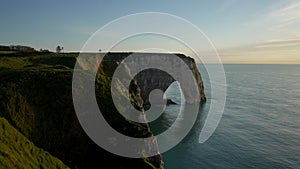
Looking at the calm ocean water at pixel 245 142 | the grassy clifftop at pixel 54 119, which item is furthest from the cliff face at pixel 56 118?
the calm ocean water at pixel 245 142

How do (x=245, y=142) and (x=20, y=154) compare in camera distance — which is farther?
(x=245, y=142)

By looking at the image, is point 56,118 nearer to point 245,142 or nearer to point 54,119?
point 54,119

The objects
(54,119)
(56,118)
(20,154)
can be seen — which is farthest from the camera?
(56,118)

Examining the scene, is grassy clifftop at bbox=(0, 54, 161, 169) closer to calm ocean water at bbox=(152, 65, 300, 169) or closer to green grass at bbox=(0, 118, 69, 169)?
green grass at bbox=(0, 118, 69, 169)

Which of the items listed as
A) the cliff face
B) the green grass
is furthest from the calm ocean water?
the green grass

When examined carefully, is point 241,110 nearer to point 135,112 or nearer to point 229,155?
point 229,155

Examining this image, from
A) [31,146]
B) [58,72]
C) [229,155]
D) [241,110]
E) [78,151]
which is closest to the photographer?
[31,146]

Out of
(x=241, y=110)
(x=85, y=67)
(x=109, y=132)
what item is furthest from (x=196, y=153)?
(x=241, y=110)

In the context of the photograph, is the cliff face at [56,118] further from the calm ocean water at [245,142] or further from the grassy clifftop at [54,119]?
the calm ocean water at [245,142]

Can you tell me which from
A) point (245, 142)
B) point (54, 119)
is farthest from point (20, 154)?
point (245, 142)
